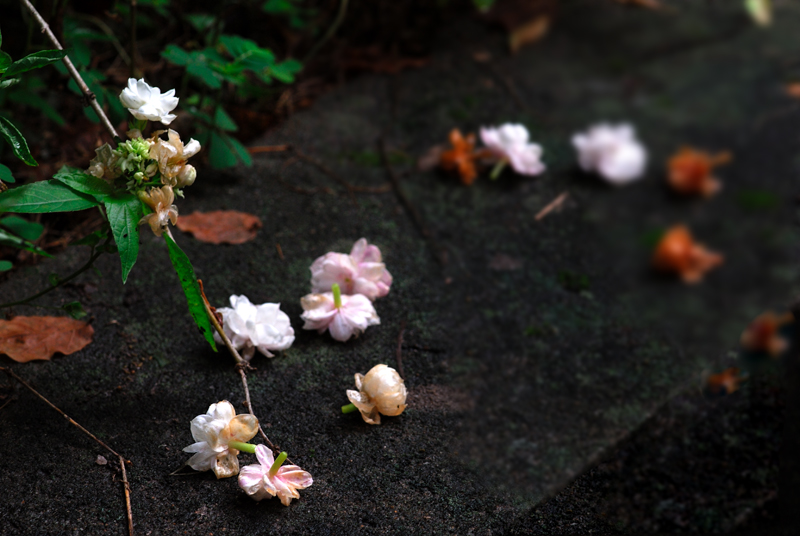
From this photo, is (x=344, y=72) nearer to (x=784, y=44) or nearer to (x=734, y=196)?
(x=734, y=196)

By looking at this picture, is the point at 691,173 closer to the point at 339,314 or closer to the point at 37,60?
the point at 339,314

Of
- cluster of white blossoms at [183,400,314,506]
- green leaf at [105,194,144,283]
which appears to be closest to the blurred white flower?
cluster of white blossoms at [183,400,314,506]

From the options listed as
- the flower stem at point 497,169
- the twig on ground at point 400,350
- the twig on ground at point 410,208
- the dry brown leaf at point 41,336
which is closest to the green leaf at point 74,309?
the dry brown leaf at point 41,336

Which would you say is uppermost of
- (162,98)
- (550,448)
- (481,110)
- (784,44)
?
(162,98)

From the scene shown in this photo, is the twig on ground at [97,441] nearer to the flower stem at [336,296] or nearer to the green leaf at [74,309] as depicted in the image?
the green leaf at [74,309]

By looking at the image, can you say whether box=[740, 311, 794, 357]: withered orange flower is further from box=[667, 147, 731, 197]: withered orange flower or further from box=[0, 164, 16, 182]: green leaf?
box=[0, 164, 16, 182]: green leaf

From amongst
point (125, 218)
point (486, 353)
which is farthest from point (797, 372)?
point (125, 218)
